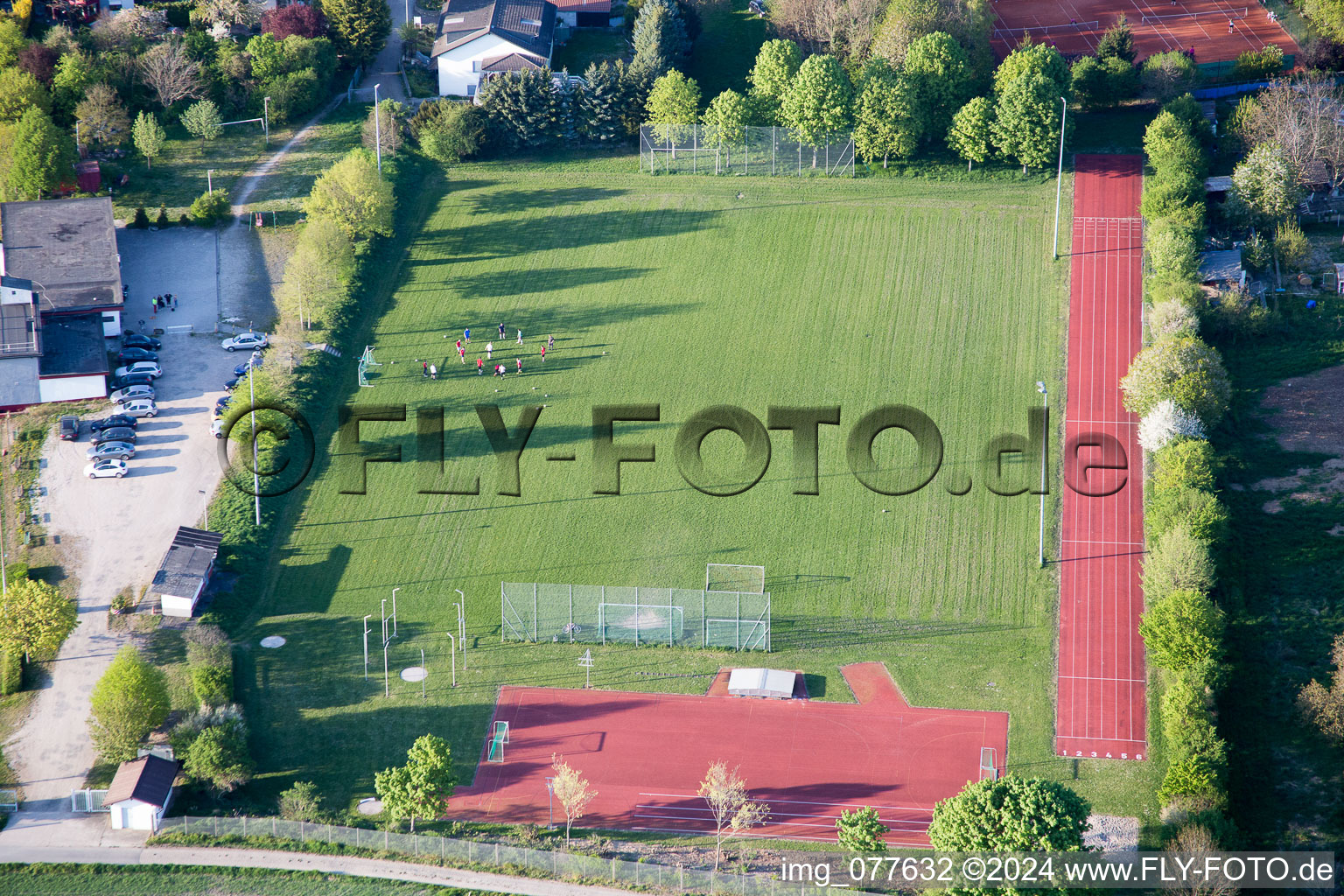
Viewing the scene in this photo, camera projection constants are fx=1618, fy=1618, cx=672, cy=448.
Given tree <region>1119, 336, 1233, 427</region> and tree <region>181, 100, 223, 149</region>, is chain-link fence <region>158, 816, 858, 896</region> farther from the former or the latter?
tree <region>181, 100, 223, 149</region>

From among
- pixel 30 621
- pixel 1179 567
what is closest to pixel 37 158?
pixel 30 621

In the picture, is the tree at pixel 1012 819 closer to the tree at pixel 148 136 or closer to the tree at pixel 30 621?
the tree at pixel 30 621

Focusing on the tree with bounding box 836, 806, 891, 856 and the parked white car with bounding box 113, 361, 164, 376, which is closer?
the tree with bounding box 836, 806, 891, 856

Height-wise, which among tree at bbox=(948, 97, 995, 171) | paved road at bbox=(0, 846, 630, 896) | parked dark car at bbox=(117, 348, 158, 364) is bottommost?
paved road at bbox=(0, 846, 630, 896)

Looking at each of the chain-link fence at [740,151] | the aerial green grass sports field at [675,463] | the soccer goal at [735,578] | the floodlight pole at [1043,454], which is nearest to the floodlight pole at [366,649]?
the aerial green grass sports field at [675,463]

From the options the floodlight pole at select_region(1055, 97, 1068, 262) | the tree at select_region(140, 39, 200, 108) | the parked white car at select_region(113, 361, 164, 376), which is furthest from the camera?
the tree at select_region(140, 39, 200, 108)

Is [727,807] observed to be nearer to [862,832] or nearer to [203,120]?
[862,832]

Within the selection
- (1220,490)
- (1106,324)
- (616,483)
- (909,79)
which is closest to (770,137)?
(909,79)

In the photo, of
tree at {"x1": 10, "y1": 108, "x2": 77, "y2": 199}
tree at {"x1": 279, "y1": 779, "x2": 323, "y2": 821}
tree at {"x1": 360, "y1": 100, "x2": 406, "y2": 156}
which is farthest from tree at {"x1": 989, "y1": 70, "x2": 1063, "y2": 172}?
tree at {"x1": 279, "y1": 779, "x2": 323, "y2": 821}
